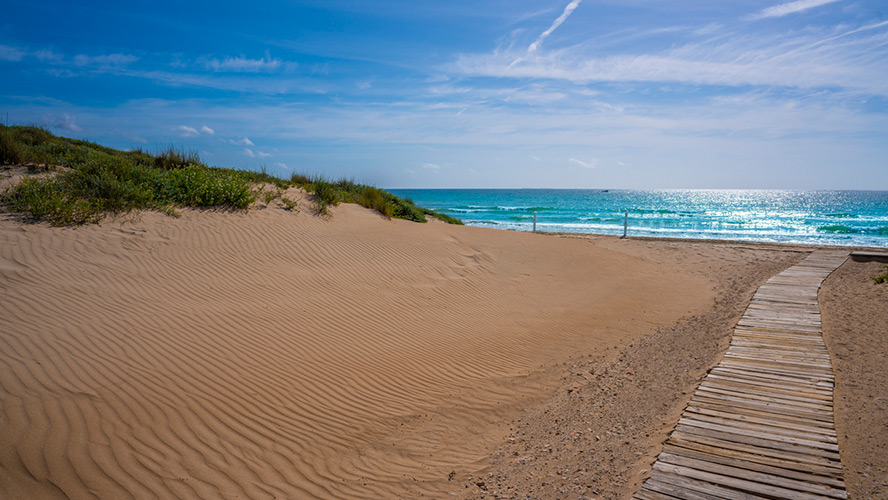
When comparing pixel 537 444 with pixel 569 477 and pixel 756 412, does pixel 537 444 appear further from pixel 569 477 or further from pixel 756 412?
pixel 756 412

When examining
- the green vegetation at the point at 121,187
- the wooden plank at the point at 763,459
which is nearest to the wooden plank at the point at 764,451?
the wooden plank at the point at 763,459

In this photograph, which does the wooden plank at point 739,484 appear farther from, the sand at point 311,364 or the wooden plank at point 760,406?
the wooden plank at point 760,406

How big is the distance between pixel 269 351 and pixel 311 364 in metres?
0.59

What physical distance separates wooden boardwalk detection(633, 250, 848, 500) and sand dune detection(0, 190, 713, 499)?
5.68ft

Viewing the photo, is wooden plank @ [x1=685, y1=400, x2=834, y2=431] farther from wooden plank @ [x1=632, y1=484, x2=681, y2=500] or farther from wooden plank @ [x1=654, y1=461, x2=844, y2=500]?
wooden plank @ [x1=632, y1=484, x2=681, y2=500]

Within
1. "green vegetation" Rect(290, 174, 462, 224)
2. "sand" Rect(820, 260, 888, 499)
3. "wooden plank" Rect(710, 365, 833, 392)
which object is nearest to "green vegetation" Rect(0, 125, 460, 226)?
"green vegetation" Rect(290, 174, 462, 224)

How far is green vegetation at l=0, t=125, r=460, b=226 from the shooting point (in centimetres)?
941

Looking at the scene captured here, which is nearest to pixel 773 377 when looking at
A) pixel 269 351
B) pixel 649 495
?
pixel 649 495

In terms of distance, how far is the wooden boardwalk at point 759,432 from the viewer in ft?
11.1

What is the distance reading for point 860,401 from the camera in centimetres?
461

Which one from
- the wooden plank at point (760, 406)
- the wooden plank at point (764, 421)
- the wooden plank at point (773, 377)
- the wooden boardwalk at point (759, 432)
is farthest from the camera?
the wooden plank at point (773, 377)

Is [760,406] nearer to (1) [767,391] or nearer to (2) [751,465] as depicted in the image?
(1) [767,391]

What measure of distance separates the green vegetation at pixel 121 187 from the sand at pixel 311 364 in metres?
0.59

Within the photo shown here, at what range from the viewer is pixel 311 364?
605 cm
